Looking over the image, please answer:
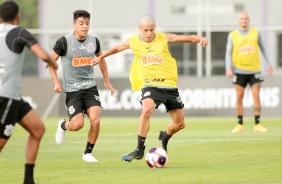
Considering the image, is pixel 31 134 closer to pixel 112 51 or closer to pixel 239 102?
pixel 112 51

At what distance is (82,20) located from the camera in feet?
47.2

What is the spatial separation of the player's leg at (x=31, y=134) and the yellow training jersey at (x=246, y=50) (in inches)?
415

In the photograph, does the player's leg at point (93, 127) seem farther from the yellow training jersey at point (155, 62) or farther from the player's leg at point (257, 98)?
the player's leg at point (257, 98)

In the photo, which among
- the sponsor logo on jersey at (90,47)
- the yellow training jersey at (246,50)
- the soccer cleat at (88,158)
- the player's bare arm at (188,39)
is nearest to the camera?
the player's bare arm at (188,39)

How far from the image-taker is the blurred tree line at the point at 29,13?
32.8 m

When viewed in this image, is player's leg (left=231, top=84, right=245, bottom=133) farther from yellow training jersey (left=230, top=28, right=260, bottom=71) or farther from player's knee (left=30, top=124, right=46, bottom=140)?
player's knee (left=30, top=124, right=46, bottom=140)

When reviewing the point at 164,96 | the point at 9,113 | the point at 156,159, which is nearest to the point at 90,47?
the point at 164,96

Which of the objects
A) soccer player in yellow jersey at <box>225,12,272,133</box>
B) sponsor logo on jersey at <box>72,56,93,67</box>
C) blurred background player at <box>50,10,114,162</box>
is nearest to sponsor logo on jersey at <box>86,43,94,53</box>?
blurred background player at <box>50,10,114,162</box>

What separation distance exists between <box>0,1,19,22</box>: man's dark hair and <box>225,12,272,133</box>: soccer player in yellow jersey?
401 inches

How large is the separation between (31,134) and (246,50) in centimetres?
1085

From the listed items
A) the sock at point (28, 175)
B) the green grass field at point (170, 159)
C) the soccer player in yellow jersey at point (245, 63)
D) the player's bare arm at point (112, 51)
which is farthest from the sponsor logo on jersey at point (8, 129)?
the soccer player in yellow jersey at point (245, 63)

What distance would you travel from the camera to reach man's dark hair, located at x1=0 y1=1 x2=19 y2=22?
10.6 meters

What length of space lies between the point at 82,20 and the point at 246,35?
23.8 feet

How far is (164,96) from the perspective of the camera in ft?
45.3
